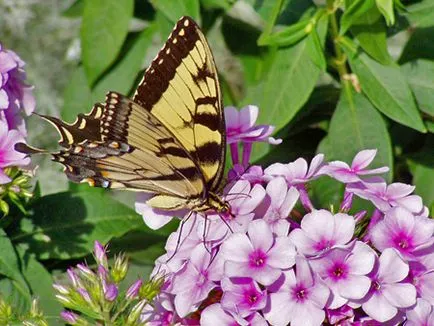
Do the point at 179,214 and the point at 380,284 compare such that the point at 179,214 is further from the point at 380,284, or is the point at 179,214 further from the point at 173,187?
the point at 380,284

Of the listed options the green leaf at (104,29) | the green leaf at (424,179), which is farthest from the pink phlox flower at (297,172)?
the green leaf at (104,29)

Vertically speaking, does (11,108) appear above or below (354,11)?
below

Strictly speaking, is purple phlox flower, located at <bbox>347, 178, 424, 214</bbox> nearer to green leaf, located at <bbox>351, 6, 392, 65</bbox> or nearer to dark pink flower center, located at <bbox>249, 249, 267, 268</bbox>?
dark pink flower center, located at <bbox>249, 249, 267, 268</bbox>

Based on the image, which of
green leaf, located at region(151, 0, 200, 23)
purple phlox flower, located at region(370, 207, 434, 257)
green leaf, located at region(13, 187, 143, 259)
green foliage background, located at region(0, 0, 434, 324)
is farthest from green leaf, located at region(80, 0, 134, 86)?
purple phlox flower, located at region(370, 207, 434, 257)

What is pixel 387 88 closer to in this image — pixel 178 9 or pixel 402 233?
pixel 178 9

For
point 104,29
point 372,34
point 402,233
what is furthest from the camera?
point 104,29

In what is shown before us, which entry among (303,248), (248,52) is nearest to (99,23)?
(248,52)

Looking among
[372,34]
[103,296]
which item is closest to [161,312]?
[103,296]
